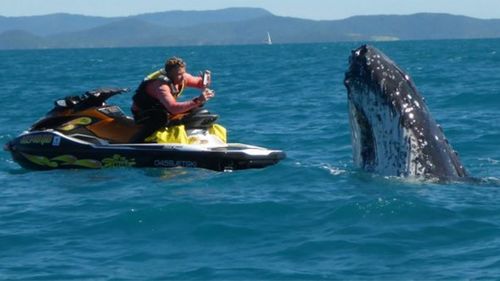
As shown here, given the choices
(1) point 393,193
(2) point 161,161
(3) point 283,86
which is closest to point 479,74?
(3) point 283,86

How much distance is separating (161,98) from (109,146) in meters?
0.91

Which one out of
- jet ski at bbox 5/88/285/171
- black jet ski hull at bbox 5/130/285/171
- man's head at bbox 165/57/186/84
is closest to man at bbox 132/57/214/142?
man's head at bbox 165/57/186/84

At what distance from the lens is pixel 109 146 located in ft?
45.2

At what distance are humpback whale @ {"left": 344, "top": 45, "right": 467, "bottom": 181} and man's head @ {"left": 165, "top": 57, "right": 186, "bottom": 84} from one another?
335 cm

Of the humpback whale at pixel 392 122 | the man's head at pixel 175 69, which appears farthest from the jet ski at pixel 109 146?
the humpback whale at pixel 392 122

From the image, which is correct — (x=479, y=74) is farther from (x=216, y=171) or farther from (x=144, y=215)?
(x=144, y=215)

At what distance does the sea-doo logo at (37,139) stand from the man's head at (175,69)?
1.68 meters

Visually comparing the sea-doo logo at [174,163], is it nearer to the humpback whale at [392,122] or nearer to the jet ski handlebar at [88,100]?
the jet ski handlebar at [88,100]

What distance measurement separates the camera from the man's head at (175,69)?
13.5m

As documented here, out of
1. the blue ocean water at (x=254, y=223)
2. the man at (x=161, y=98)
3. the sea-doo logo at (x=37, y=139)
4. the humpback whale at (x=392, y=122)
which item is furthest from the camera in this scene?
the sea-doo logo at (x=37, y=139)

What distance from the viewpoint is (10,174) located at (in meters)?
13.7

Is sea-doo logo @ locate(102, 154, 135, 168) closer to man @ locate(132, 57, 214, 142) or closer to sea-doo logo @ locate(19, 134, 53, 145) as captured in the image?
man @ locate(132, 57, 214, 142)

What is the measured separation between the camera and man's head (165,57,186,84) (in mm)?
13523

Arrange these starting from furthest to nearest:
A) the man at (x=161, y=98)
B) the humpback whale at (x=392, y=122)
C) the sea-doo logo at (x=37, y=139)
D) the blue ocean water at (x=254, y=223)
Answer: the sea-doo logo at (x=37, y=139) < the man at (x=161, y=98) < the humpback whale at (x=392, y=122) < the blue ocean water at (x=254, y=223)
